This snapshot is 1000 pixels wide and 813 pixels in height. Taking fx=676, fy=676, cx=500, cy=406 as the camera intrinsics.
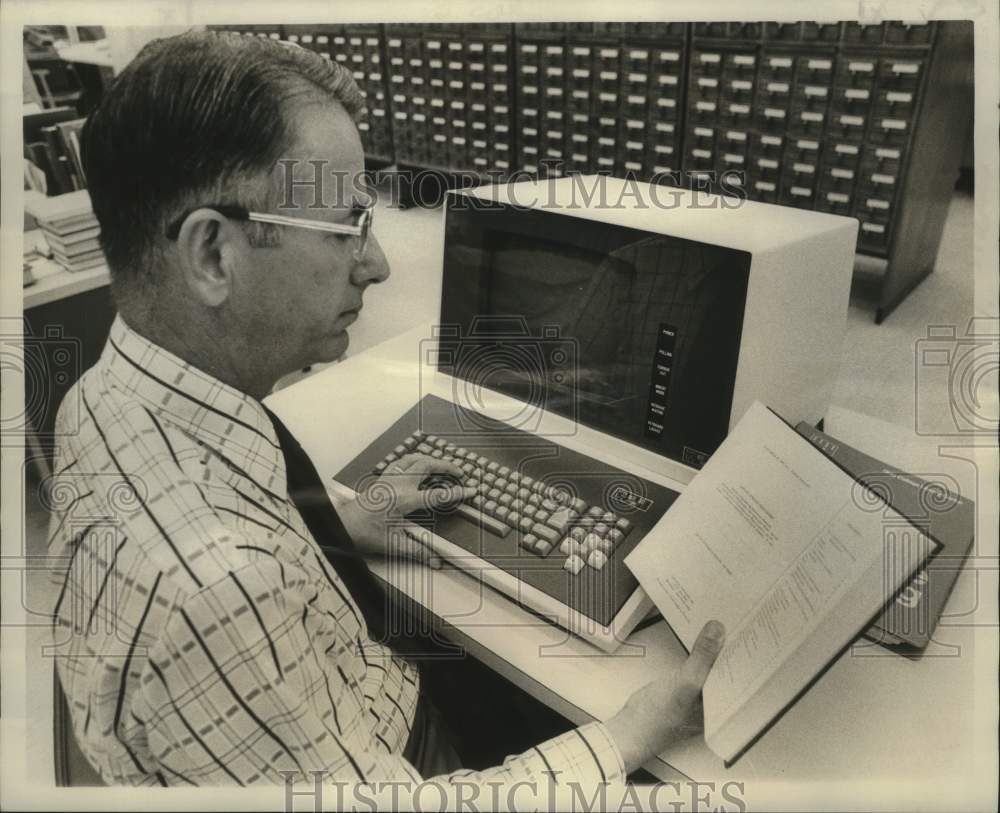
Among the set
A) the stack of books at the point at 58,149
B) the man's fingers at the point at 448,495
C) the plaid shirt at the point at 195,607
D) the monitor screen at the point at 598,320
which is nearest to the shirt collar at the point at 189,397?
the plaid shirt at the point at 195,607

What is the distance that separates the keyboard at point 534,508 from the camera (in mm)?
781

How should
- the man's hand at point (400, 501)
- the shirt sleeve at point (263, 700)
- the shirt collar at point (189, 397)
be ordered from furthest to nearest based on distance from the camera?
the man's hand at point (400, 501), the shirt collar at point (189, 397), the shirt sleeve at point (263, 700)

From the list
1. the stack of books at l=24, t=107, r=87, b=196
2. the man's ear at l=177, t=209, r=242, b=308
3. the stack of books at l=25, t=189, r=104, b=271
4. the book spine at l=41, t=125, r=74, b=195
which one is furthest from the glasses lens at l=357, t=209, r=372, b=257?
the book spine at l=41, t=125, r=74, b=195

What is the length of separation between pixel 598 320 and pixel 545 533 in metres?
0.33

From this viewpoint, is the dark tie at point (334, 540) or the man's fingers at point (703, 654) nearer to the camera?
the man's fingers at point (703, 654)

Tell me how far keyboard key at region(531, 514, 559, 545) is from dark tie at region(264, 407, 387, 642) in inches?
8.7

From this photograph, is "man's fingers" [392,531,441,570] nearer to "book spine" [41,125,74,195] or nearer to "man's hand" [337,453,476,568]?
"man's hand" [337,453,476,568]

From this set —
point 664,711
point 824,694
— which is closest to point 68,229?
point 664,711

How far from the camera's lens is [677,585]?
0.76 m

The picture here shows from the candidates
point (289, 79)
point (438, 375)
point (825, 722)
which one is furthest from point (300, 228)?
point (825, 722)

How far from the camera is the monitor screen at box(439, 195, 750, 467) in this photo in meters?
0.87

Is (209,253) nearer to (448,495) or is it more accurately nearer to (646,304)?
(448,495)

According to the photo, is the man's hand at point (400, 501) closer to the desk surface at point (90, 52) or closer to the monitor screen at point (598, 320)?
the monitor screen at point (598, 320)
